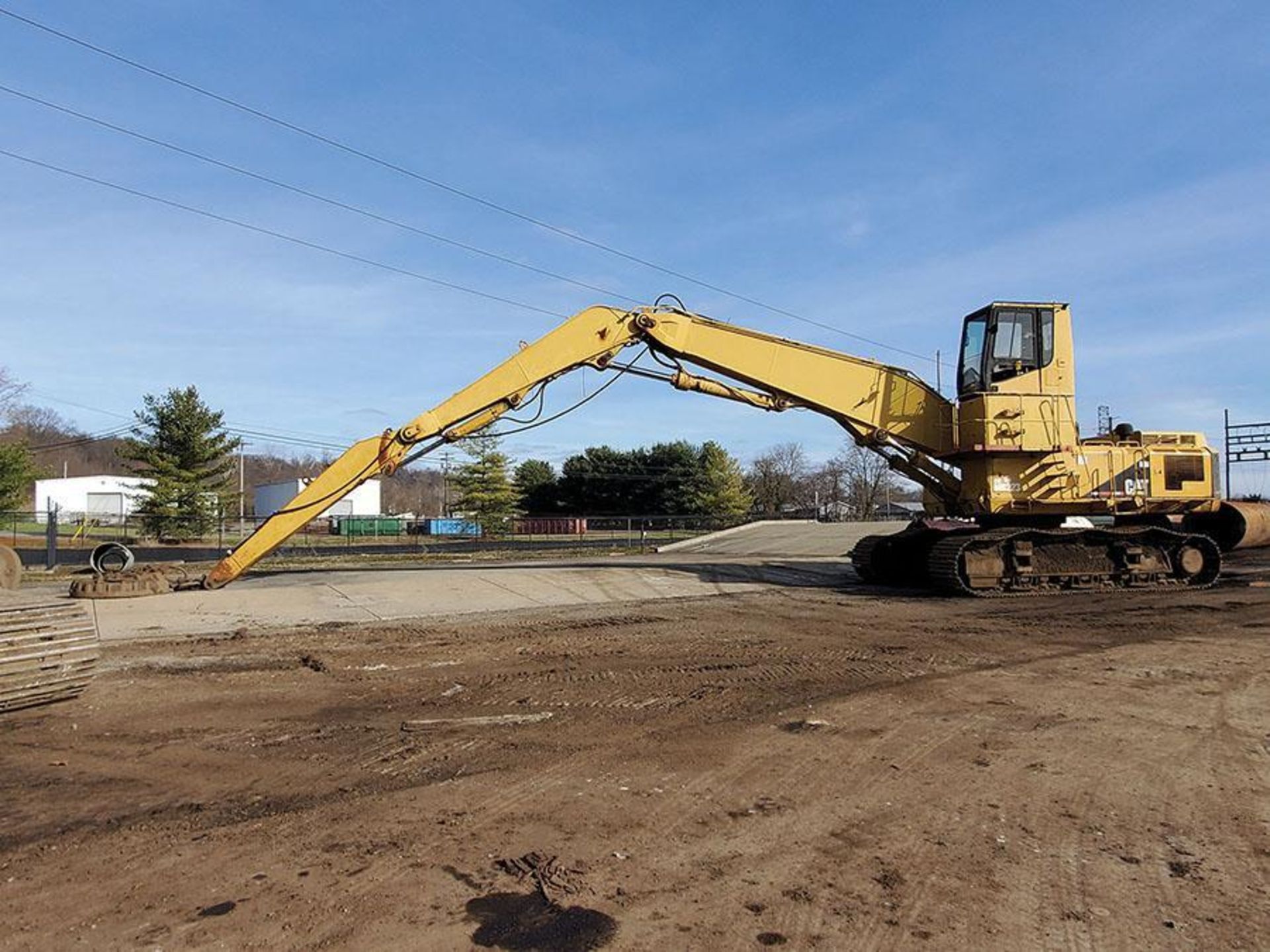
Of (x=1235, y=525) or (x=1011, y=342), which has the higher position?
(x=1011, y=342)

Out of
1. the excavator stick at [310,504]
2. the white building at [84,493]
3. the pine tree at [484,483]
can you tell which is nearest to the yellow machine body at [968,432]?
the excavator stick at [310,504]

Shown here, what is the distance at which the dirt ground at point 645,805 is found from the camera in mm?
3471

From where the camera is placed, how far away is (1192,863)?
158 inches

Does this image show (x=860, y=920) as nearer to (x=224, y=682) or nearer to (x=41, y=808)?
(x=41, y=808)

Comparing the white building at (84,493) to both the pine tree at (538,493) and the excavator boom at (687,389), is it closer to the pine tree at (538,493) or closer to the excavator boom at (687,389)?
the pine tree at (538,493)

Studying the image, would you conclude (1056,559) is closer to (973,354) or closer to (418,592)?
(973,354)

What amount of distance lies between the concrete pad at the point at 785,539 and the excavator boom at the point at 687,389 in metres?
11.1

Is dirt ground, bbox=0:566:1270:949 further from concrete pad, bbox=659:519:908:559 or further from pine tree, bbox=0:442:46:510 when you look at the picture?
pine tree, bbox=0:442:46:510

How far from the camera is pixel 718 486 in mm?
65250

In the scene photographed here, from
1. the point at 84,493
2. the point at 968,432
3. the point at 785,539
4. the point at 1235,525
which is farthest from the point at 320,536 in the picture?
the point at 84,493

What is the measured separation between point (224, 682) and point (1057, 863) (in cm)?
711

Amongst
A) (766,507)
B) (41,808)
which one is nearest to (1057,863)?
(41,808)

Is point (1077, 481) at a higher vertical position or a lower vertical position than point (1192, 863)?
higher

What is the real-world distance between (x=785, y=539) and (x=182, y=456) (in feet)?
93.6
